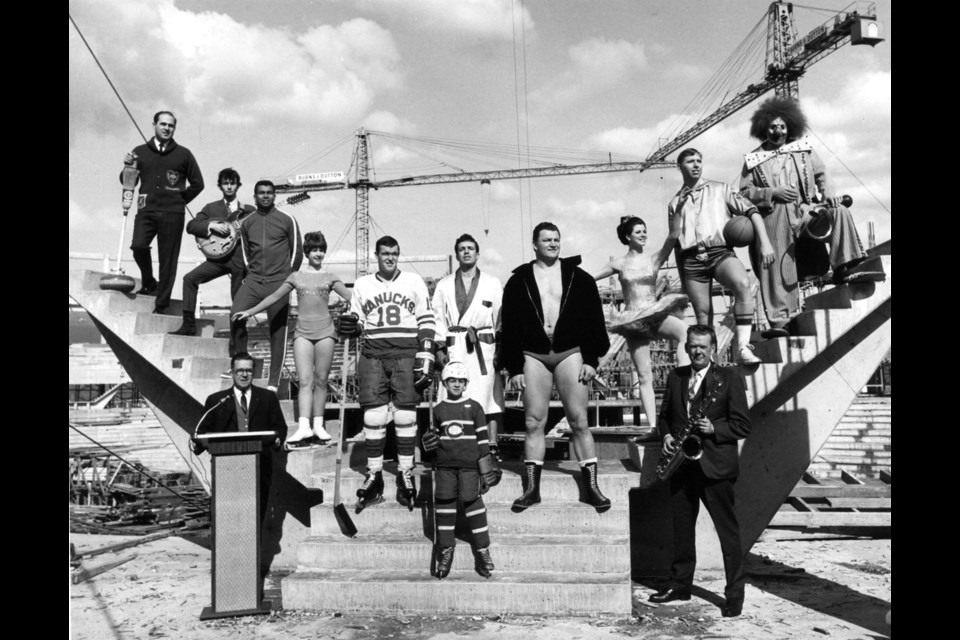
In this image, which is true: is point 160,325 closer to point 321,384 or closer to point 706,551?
point 321,384

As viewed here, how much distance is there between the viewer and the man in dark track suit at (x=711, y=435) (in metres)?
4.74

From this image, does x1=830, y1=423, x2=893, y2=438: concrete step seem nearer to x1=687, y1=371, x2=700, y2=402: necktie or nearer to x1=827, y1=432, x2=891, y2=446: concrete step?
x1=827, y1=432, x2=891, y2=446: concrete step

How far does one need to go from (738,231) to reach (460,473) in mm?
2795

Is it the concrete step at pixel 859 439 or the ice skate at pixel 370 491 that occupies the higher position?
the ice skate at pixel 370 491

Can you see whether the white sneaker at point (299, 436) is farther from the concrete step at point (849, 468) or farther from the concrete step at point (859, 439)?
the concrete step at point (859, 439)

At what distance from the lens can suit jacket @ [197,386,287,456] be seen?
5363 mm

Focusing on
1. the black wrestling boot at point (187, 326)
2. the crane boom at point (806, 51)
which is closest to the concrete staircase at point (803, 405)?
the black wrestling boot at point (187, 326)

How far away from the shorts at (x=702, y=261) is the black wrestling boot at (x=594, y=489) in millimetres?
1718

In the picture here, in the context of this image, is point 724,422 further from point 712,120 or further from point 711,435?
point 712,120
